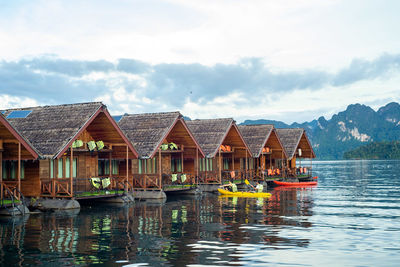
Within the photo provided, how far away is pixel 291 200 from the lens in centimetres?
3488

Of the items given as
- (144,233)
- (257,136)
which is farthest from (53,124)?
(257,136)

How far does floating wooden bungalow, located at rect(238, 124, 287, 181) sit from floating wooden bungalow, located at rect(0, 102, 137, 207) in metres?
20.2

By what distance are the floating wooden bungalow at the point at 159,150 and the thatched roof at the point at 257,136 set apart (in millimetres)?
9943

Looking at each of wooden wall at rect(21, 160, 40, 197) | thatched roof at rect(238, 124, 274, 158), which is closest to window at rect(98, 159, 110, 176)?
wooden wall at rect(21, 160, 40, 197)

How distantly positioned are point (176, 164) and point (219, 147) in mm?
3997

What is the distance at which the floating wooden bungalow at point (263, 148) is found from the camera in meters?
52.2

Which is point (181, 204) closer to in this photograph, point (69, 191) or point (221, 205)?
point (221, 205)

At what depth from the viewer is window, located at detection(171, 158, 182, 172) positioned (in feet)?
141

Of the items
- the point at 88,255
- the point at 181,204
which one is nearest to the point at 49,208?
the point at 181,204

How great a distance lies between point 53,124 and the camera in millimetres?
29594

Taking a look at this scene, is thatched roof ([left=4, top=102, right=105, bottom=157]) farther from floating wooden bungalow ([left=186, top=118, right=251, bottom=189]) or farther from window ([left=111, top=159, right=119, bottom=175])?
floating wooden bungalow ([left=186, top=118, right=251, bottom=189])

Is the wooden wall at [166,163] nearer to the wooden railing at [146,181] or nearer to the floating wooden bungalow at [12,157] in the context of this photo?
the wooden railing at [146,181]

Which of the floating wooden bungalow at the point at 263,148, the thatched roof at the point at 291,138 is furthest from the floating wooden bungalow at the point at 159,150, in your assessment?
the thatched roof at the point at 291,138

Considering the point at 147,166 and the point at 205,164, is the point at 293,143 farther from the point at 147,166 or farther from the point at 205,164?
the point at 147,166
